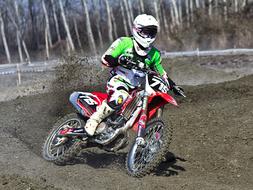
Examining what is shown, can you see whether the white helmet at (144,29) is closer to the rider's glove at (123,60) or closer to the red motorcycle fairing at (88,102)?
the rider's glove at (123,60)

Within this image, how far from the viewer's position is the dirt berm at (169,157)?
20.9 feet

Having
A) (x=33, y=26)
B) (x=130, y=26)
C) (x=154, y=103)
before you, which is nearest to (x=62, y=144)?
(x=154, y=103)

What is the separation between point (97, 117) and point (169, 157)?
130 cm

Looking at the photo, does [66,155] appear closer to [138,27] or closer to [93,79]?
[138,27]

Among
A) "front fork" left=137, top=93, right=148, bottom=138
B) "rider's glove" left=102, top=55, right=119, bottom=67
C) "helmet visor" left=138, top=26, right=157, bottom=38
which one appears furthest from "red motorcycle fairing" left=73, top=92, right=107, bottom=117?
"helmet visor" left=138, top=26, right=157, bottom=38

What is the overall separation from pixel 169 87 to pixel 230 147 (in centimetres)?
167

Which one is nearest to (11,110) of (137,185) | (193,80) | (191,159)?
(191,159)

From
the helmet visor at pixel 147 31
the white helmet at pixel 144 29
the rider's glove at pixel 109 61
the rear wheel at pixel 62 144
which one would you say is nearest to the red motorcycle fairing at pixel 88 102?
the rear wheel at pixel 62 144

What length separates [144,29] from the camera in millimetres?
7016

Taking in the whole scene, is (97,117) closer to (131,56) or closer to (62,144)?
(62,144)

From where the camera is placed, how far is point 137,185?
621cm

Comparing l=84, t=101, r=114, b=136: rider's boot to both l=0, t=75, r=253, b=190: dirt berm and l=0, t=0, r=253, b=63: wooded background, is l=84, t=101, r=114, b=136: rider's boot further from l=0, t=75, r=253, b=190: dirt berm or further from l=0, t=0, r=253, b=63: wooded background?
l=0, t=0, r=253, b=63: wooded background

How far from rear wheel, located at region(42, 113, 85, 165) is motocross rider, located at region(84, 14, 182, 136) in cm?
44

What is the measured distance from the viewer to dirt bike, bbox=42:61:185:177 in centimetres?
681
